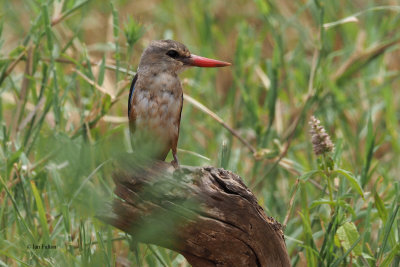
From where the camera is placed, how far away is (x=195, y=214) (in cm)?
259

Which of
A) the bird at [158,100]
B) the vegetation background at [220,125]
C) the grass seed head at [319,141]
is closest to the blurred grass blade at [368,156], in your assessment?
the vegetation background at [220,125]

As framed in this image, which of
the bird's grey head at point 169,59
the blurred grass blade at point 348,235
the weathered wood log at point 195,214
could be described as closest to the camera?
the weathered wood log at point 195,214

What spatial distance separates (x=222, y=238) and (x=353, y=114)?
3113 mm

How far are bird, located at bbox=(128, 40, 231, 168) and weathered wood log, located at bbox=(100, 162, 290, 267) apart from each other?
2.14 feet

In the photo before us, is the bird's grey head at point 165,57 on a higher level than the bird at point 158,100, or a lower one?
higher

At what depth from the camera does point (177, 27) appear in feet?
22.0

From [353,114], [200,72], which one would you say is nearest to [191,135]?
[200,72]

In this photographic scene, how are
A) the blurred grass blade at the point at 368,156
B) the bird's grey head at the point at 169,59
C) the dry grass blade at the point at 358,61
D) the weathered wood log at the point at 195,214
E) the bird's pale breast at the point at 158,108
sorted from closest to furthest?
the weathered wood log at the point at 195,214, the bird's pale breast at the point at 158,108, the bird's grey head at the point at 169,59, the blurred grass blade at the point at 368,156, the dry grass blade at the point at 358,61

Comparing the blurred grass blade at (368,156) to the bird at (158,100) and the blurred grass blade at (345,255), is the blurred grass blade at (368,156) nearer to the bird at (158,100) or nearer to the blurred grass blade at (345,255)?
the blurred grass blade at (345,255)

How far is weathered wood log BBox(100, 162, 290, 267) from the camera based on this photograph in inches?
102

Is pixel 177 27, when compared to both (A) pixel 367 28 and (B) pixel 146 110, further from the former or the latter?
(B) pixel 146 110

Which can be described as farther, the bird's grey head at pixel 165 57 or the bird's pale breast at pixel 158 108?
the bird's grey head at pixel 165 57

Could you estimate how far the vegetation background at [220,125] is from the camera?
122 inches

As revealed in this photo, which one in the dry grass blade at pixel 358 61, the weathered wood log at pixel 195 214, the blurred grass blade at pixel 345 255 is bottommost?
the blurred grass blade at pixel 345 255
